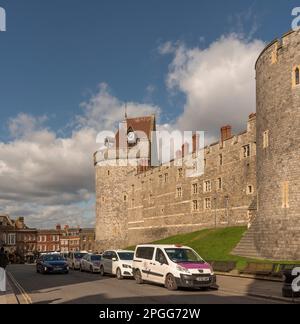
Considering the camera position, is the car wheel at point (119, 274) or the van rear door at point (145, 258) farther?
the car wheel at point (119, 274)

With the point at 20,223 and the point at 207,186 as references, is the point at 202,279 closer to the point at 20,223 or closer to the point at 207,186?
the point at 207,186

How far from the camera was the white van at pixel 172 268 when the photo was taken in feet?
57.3

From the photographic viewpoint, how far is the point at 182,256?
62.6 feet

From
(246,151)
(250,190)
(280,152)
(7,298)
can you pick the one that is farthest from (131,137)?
(7,298)

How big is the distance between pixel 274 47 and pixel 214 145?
19.6 meters

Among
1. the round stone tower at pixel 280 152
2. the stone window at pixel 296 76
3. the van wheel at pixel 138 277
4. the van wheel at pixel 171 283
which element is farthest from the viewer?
the stone window at pixel 296 76

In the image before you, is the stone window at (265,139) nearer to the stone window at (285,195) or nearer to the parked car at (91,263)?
the stone window at (285,195)

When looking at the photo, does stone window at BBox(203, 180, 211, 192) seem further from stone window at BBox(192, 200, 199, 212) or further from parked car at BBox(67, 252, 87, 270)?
parked car at BBox(67, 252, 87, 270)

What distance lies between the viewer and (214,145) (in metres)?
47.9

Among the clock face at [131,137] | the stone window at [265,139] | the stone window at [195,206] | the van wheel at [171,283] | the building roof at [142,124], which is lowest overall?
the van wheel at [171,283]

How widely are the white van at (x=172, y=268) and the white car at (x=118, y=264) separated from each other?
2887 millimetres

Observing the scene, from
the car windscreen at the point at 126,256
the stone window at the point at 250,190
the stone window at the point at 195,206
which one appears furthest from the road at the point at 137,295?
the stone window at the point at 195,206

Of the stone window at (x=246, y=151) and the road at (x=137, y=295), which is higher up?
the stone window at (x=246, y=151)
